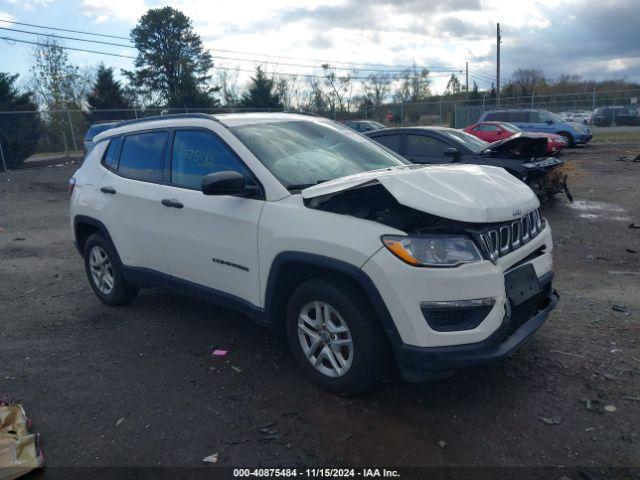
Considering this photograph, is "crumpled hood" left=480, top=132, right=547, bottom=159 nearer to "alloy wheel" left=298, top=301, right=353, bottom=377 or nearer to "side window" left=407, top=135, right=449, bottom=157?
"side window" left=407, top=135, right=449, bottom=157

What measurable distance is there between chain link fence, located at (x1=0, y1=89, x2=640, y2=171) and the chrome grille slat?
15.5 m

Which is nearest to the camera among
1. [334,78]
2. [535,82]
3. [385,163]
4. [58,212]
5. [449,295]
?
[449,295]

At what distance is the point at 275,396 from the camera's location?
3607 millimetres

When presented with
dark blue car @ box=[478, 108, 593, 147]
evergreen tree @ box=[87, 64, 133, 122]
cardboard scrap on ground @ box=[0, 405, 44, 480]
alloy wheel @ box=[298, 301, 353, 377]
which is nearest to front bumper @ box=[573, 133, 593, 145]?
dark blue car @ box=[478, 108, 593, 147]

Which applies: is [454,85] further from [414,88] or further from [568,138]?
[568,138]

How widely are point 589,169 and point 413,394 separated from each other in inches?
570

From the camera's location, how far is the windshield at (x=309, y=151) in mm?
3900

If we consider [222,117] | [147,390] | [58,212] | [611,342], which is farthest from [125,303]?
[58,212]

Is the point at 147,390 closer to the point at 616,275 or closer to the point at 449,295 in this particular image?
the point at 449,295

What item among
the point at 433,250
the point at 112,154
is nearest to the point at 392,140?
the point at 112,154

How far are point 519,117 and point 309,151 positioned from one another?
21.5m

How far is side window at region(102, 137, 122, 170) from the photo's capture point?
5.21 meters

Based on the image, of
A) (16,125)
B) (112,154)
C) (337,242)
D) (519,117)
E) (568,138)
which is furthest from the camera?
(519,117)

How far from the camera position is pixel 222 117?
4348mm
